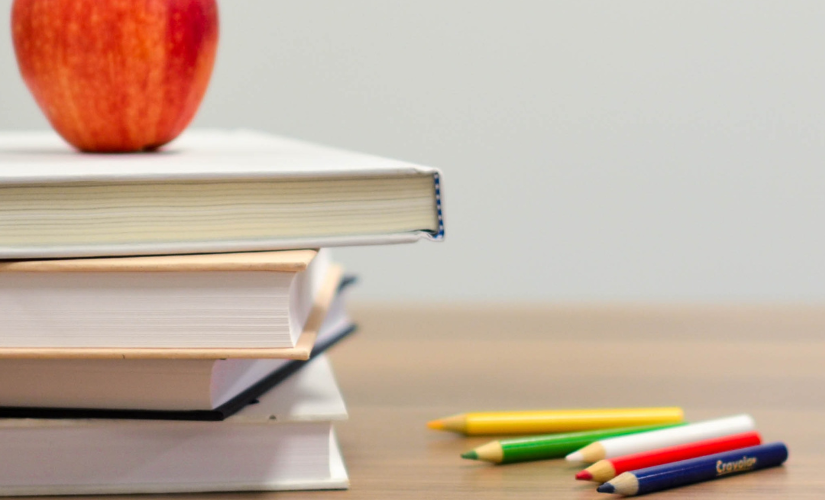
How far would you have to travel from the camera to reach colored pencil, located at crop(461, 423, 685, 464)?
54 centimetres

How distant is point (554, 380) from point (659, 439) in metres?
0.21

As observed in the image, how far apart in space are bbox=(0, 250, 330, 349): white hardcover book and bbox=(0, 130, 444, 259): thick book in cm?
1

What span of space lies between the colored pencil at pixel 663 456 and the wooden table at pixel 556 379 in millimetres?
12

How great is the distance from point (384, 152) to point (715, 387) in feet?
2.53

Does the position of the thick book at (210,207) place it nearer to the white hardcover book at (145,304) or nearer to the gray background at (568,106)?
the white hardcover book at (145,304)

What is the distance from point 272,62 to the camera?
4.59 ft

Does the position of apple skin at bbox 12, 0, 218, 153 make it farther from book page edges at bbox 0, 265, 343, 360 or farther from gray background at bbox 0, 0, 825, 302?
gray background at bbox 0, 0, 825, 302

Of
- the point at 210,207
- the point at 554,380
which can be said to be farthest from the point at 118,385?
the point at 554,380

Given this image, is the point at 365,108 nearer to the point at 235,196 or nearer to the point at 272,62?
the point at 272,62

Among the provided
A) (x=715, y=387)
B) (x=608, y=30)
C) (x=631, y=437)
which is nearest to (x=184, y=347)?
(x=631, y=437)

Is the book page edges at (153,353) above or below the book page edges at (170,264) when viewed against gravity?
below

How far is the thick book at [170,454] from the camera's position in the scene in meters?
0.51

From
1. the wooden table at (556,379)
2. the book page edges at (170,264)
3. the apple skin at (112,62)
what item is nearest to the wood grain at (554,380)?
the wooden table at (556,379)

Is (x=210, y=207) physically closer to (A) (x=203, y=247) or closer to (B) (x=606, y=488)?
(A) (x=203, y=247)
